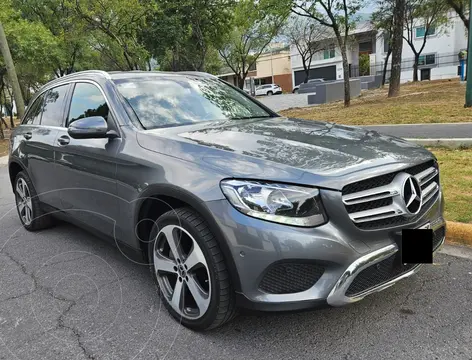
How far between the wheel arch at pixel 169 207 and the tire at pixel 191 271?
0.06m

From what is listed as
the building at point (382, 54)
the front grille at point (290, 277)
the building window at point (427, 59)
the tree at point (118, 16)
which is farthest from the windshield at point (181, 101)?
the building window at point (427, 59)

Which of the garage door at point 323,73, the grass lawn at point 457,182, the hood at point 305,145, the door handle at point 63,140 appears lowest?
the garage door at point 323,73

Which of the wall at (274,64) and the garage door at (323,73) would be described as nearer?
the garage door at (323,73)

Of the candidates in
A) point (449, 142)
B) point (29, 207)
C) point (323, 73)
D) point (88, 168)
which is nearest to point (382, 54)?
point (323, 73)

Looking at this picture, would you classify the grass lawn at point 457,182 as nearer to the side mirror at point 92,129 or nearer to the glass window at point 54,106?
the side mirror at point 92,129

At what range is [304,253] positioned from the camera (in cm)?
215

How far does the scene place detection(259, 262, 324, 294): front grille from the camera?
219 centimetres

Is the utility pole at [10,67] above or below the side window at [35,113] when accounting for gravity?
above

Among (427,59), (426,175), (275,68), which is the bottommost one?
(427,59)

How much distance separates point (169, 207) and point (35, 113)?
9.76 feet

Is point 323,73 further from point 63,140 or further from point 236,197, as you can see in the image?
point 236,197

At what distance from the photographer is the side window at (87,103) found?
11.5 feet

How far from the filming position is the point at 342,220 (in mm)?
2199

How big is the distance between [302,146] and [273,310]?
1.05 m
